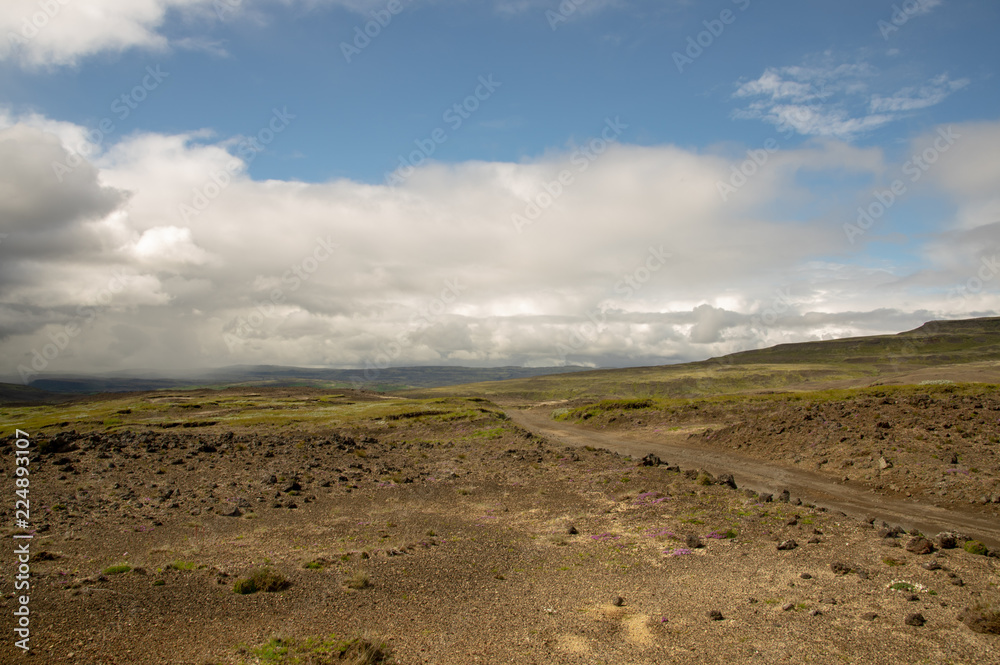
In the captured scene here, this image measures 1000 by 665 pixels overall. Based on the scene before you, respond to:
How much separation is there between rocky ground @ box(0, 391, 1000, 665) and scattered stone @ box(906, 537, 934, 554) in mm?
52

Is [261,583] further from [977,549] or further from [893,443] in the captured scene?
[893,443]

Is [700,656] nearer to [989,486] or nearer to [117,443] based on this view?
[989,486]

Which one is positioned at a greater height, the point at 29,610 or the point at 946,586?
the point at 29,610

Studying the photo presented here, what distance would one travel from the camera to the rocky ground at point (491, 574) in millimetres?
10445

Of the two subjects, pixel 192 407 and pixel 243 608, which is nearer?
pixel 243 608

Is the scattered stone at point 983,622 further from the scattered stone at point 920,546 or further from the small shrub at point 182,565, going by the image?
the small shrub at point 182,565

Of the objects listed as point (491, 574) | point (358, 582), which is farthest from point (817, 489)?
point (358, 582)

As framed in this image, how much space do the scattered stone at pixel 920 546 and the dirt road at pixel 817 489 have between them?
416cm

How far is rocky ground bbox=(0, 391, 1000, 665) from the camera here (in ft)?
34.3

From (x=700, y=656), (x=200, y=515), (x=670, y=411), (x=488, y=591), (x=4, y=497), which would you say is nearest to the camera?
(x=700, y=656)

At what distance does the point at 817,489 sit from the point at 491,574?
20.8 metres

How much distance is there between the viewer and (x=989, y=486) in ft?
71.4

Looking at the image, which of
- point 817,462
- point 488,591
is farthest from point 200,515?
point 817,462

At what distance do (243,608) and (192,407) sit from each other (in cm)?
12288
